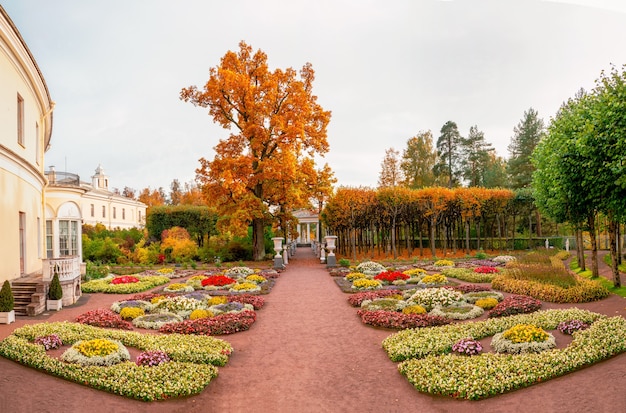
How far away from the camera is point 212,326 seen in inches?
483

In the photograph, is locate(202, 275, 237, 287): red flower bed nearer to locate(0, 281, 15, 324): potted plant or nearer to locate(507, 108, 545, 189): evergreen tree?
locate(0, 281, 15, 324): potted plant

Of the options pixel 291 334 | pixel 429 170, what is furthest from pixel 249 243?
pixel 429 170

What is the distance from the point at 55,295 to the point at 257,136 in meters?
18.5

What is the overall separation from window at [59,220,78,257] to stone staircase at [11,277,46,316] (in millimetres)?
9410

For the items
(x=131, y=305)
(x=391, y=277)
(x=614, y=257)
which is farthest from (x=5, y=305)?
(x=614, y=257)

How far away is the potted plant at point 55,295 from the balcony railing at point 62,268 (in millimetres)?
536

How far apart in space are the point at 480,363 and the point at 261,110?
25.1m

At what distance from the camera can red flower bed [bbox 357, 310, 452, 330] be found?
39.5ft

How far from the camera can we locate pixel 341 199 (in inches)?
1403

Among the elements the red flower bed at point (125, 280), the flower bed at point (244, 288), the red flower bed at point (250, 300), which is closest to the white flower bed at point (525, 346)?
the red flower bed at point (250, 300)

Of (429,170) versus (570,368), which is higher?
(429,170)

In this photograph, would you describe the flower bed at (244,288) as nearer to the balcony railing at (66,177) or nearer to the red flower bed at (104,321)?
the red flower bed at (104,321)

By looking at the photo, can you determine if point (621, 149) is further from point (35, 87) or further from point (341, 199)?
point (341, 199)

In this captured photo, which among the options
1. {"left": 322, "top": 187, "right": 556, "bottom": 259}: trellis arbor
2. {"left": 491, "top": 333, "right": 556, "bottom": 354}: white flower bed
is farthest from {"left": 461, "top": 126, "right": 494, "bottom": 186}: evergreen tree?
{"left": 491, "top": 333, "right": 556, "bottom": 354}: white flower bed
